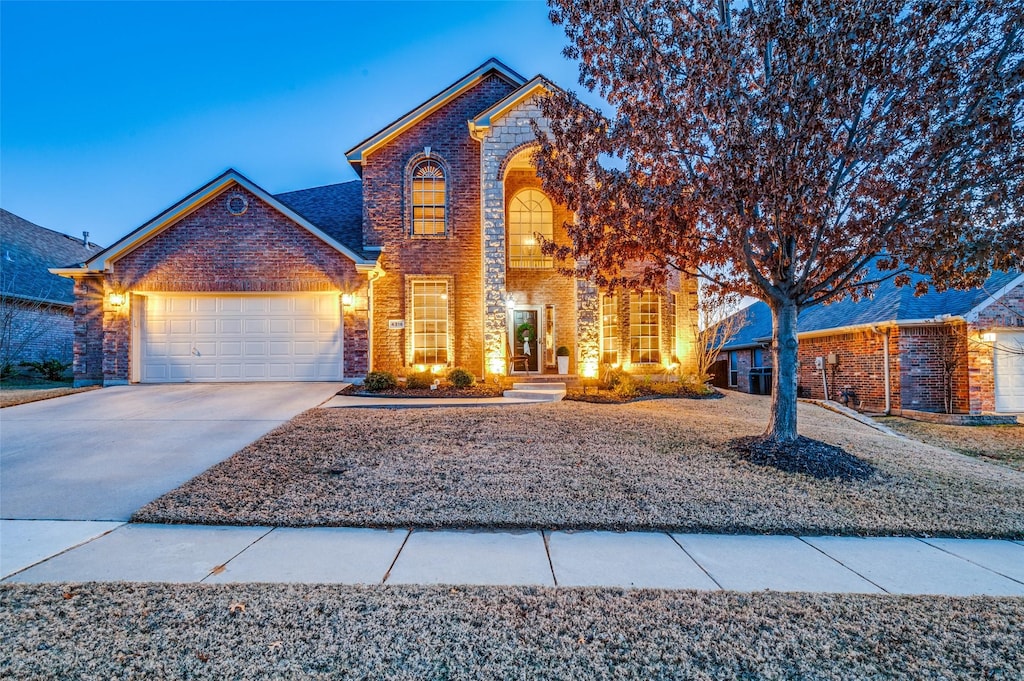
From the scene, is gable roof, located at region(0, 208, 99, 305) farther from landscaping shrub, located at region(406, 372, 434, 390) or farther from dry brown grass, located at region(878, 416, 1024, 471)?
dry brown grass, located at region(878, 416, 1024, 471)

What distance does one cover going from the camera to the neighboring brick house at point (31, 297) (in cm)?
1436

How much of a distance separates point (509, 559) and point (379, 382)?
789cm

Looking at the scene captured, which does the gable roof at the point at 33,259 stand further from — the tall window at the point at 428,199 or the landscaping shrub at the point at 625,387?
the landscaping shrub at the point at 625,387

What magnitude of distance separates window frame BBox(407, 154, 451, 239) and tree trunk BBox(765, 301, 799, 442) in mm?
9082

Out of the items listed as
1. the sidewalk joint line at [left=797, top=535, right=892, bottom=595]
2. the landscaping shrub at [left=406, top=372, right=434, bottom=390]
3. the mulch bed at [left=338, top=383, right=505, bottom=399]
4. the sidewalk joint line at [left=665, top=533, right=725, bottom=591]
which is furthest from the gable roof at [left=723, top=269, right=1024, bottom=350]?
the landscaping shrub at [left=406, top=372, right=434, bottom=390]

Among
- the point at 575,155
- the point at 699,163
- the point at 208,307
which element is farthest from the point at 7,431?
the point at 699,163

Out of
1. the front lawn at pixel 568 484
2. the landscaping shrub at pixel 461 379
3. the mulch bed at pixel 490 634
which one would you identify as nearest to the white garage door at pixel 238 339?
the landscaping shrub at pixel 461 379

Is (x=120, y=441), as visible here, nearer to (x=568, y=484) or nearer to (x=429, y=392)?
(x=429, y=392)

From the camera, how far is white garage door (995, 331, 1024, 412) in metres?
12.2

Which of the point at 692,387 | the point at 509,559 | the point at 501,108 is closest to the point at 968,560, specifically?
the point at 509,559

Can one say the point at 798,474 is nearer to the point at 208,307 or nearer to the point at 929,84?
the point at 929,84

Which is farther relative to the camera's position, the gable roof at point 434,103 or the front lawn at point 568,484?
the gable roof at point 434,103

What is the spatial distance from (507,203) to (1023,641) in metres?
13.1

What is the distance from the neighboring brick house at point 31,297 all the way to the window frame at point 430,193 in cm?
1198
